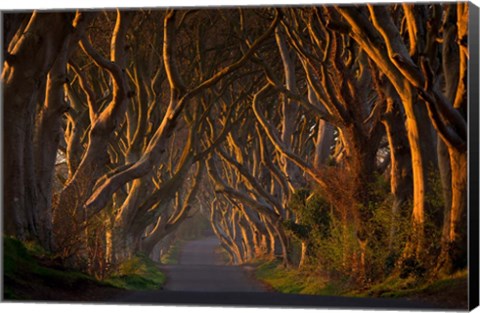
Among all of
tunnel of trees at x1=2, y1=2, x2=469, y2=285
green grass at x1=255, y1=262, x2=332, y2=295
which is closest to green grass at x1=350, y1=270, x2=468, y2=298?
tunnel of trees at x1=2, y1=2, x2=469, y2=285

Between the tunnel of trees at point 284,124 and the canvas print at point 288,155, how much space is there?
0.04m

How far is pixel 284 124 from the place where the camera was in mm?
34500

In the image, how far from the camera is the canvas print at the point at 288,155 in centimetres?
1775

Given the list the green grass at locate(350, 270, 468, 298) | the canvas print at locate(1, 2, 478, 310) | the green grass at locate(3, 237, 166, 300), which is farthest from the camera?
the green grass at locate(3, 237, 166, 300)

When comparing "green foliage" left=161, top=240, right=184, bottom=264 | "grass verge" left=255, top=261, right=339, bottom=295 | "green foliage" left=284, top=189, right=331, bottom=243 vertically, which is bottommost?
"grass verge" left=255, top=261, right=339, bottom=295

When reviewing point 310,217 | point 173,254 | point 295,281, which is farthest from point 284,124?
point 173,254

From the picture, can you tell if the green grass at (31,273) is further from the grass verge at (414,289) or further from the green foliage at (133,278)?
the grass verge at (414,289)

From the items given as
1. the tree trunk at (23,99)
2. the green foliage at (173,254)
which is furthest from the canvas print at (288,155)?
the green foliage at (173,254)

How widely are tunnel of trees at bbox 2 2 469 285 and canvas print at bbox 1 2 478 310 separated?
4 centimetres

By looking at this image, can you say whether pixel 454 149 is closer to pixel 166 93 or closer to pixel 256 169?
pixel 166 93

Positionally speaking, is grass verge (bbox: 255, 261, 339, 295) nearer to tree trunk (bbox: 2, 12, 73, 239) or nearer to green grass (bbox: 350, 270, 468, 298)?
green grass (bbox: 350, 270, 468, 298)

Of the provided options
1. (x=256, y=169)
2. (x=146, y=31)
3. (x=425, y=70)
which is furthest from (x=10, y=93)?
(x=256, y=169)

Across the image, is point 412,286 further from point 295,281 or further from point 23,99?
point 295,281

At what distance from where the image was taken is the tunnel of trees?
61.6ft
